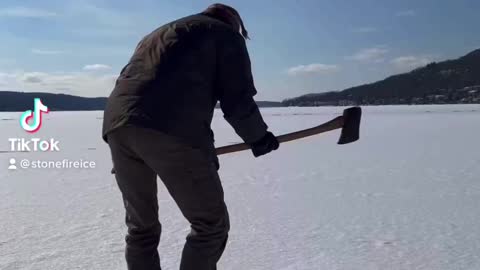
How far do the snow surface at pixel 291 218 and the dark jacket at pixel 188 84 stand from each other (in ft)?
3.16

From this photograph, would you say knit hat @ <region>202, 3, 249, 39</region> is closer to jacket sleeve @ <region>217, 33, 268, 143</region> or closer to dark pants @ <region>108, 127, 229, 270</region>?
jacket sleeve @ <region>217, 33, 268, 143</region>

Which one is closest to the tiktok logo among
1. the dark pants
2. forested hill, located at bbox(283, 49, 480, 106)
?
the dark pants

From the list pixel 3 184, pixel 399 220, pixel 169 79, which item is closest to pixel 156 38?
pixel 169 79

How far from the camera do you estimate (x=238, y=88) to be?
1.64 meters

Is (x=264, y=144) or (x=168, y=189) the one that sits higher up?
(x=264, y=144)

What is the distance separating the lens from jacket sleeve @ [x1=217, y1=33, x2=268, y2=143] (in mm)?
1618

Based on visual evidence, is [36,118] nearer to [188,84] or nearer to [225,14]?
[225,14]

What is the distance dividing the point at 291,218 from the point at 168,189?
181cm

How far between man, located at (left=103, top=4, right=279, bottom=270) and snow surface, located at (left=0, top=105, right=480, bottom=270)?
75 centimetres

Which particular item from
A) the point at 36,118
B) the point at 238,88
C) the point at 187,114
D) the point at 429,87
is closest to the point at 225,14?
the point at 238,88

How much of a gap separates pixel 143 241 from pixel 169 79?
0.66 metres

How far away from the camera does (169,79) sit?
1.57m

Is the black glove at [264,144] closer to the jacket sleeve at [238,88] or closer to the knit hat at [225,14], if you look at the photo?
the jacket sleeve at [238,88]

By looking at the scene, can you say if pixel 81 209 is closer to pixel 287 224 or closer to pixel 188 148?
pixel 287 224
